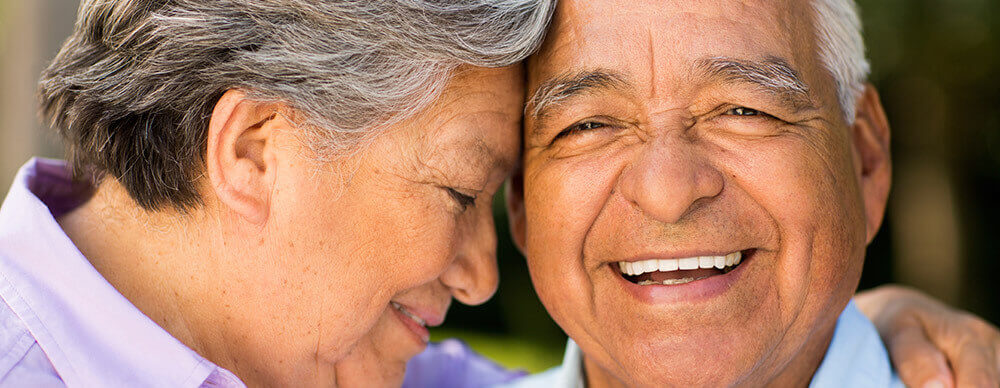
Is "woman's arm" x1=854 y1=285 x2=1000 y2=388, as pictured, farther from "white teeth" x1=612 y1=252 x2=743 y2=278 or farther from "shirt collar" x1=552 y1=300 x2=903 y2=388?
"white teeth" x1=612 y1=252 x2=743 y2=278

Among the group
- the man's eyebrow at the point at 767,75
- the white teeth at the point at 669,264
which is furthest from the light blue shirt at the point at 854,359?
the man's eyebrow at the point at 767,75

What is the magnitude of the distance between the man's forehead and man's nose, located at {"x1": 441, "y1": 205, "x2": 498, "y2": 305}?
1.81 feet

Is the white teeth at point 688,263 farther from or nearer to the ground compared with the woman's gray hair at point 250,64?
nearer to the ground

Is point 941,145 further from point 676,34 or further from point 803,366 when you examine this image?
point 676,34

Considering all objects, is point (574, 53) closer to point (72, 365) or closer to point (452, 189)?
point (452, 189)

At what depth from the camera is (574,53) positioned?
2318 mm

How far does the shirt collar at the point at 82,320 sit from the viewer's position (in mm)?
1993

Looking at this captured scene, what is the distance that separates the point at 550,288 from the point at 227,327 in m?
0.86

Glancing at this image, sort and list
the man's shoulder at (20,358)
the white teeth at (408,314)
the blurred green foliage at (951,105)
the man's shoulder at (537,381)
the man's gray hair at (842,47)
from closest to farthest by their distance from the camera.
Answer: the man's shoulder at (20,358), the man's gray hair at (842,47), the white teeth at (408,314), the man's shoulder at (537,381), the blurred green foliage at (951,105)

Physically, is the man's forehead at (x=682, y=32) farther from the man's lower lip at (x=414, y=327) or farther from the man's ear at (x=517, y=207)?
the man's lower lip at (x=414, y=327)

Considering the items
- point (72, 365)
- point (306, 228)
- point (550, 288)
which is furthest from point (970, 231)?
point (72, 365)

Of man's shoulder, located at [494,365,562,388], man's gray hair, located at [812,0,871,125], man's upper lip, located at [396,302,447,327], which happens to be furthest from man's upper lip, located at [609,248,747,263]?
man's shoulder, located at [494,365,562,388]

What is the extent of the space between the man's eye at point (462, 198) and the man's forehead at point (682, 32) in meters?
0.45

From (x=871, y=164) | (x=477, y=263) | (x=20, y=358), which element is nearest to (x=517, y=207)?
(x=477, y=263)
